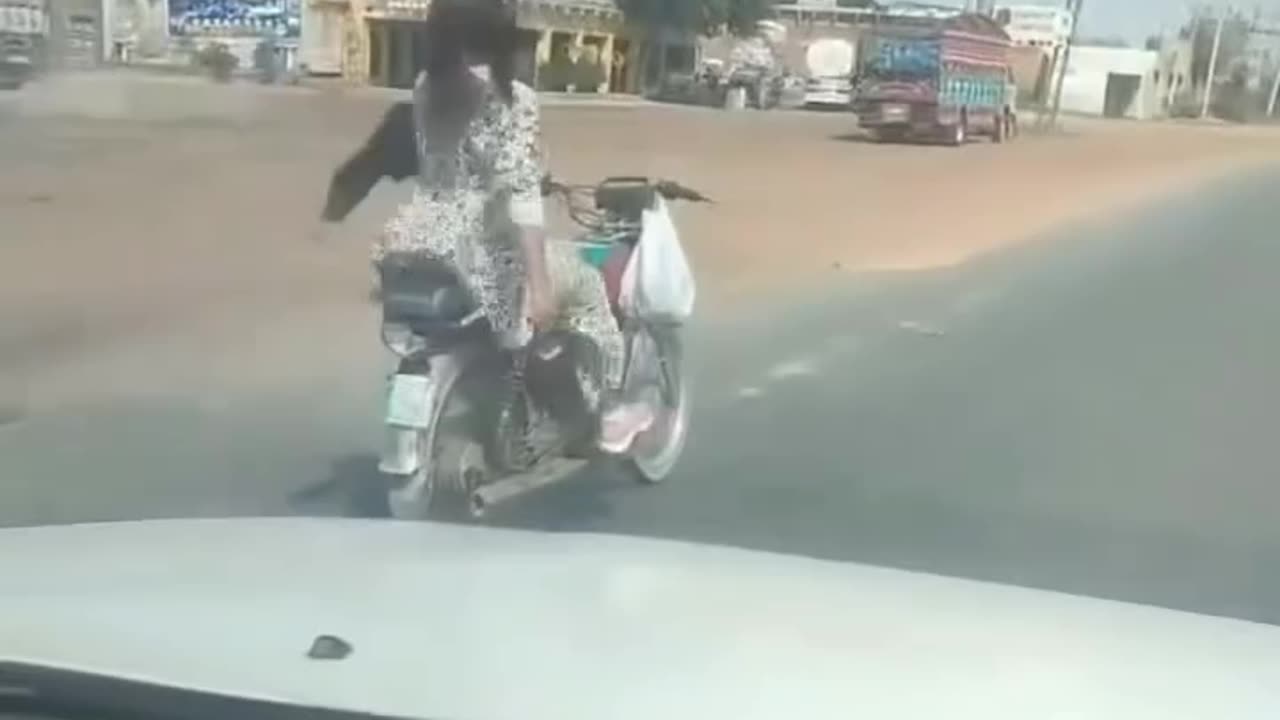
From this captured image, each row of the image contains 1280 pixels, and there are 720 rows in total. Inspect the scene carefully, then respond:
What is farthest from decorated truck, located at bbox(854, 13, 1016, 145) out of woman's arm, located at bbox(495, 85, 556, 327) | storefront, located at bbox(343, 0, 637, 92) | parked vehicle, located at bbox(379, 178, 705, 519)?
woman's arm, located at bbox(495, 85, 556, 327)

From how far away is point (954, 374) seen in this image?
14.0ft

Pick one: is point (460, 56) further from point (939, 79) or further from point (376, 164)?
point (939, 79)

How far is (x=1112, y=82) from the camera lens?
13.0 feet

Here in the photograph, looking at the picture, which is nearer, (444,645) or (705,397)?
(444,645)

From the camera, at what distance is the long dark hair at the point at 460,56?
4.14 metres

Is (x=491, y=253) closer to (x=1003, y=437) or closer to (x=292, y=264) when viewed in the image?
(x=292, y=264)

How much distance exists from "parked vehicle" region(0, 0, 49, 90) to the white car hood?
9.08 ft

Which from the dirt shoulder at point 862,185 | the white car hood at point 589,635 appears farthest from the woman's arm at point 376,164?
the white car hood at point 589,635

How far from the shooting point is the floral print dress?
3959 mm

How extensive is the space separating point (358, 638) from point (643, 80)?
3132 millimetres

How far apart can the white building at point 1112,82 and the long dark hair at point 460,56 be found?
45.7 inches

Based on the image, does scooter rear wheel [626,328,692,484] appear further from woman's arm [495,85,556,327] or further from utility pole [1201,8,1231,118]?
utility pole [1201,8,1231,118]

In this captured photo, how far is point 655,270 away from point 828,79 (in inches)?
22.4

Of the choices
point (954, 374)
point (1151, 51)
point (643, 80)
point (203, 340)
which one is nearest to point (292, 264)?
point (203, 340)
